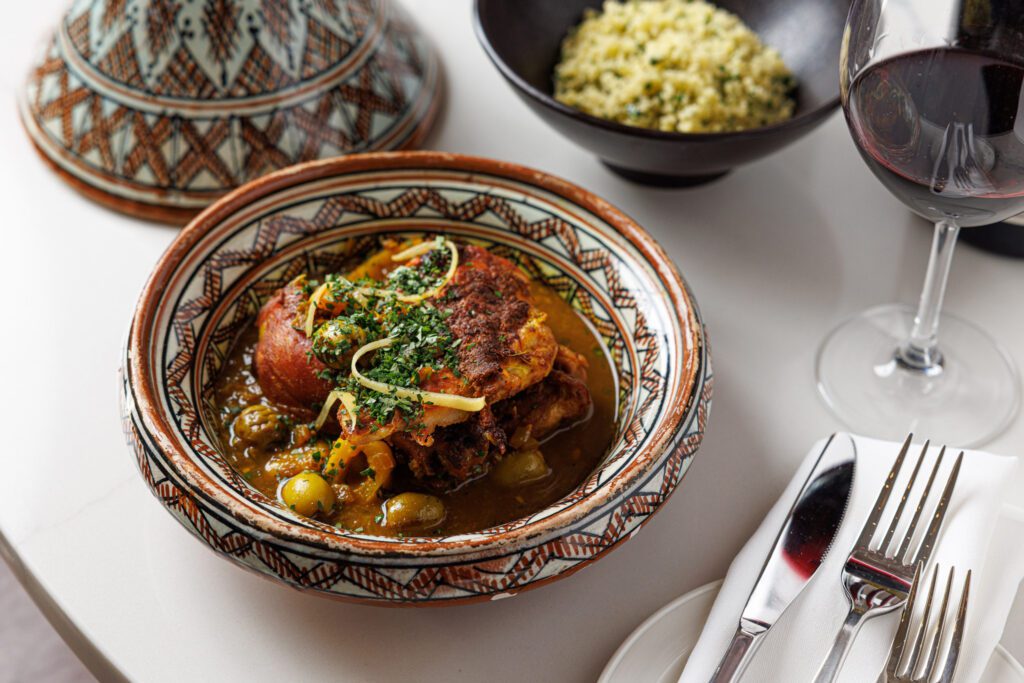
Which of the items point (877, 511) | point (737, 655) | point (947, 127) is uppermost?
point (947, 127)

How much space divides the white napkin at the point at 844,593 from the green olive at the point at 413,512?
39 cm

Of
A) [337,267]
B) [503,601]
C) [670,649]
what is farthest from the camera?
[337,267]

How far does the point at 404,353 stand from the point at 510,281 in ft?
0.72

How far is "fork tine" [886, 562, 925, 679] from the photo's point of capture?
46.8 inches

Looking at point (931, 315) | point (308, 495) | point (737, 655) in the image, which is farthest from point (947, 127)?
point (308, 495)

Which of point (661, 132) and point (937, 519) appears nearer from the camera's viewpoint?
point (937, 519)

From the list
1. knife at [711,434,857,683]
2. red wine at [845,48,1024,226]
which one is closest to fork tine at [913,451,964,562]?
knife at [711,434,857,683]

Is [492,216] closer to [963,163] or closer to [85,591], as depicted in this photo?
[963,163]

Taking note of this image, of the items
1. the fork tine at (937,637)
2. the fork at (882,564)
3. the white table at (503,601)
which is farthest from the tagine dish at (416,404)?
the fork tine at (937,637)

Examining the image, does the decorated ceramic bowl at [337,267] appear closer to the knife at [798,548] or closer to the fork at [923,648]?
the knife at [798,548]

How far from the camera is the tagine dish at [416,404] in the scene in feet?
4.43

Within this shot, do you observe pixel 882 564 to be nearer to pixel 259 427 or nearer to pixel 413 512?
pixel 413 512

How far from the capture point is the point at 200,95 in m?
1.85

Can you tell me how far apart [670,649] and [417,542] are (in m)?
0.36
